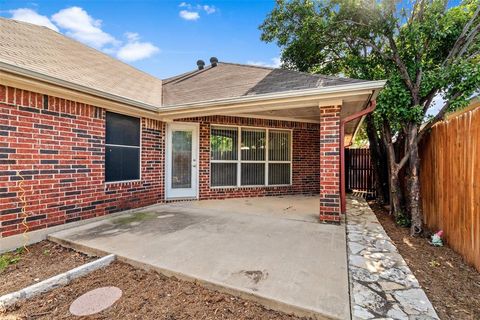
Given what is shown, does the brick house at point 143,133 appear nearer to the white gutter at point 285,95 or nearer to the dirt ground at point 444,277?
the white gutter at point 285,95

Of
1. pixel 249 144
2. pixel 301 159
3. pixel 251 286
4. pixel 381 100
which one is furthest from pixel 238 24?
pixel 251 286

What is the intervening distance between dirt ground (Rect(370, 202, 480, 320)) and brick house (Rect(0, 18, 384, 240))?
4.45 feet

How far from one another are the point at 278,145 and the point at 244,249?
5154 mm

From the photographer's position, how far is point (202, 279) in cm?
256

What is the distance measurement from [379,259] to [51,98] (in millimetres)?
5658

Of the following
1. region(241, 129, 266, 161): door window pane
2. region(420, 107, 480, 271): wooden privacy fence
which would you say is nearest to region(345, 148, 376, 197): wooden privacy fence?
region(241, 129, 266, 161): door window pane

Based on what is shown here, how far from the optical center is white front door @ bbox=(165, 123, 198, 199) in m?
6.80

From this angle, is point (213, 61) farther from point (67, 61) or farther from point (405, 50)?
point (405, 50)

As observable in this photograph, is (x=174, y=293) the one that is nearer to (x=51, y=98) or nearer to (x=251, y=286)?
(x=251, y=286)

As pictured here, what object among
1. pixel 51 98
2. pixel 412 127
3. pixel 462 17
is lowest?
pixel 412 127

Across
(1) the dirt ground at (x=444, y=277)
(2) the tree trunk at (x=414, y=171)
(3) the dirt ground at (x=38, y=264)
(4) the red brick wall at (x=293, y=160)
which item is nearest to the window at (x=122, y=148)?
(4) the red brick wall at (x=293, y=160)

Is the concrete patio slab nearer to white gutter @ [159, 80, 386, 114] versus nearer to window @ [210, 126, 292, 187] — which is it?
window @ [210, 126, 292, 187]

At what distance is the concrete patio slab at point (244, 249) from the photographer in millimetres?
2318

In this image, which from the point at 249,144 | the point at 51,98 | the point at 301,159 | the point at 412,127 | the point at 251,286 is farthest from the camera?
the point at 301,159
